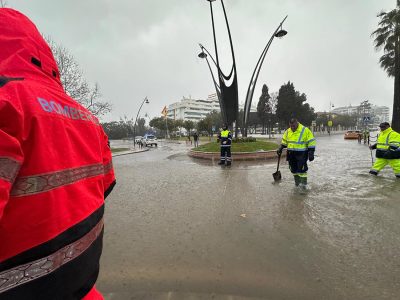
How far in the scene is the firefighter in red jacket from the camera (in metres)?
0.92

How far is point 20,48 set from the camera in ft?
3.58

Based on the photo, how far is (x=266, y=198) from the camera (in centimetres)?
560

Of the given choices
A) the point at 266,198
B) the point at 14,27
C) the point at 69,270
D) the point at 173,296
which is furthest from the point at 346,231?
the point at 14,27

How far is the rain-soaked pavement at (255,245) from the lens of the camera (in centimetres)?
248

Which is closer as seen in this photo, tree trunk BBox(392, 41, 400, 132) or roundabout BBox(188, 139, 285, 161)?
roundabout BBox(188, 139, 285, 161)

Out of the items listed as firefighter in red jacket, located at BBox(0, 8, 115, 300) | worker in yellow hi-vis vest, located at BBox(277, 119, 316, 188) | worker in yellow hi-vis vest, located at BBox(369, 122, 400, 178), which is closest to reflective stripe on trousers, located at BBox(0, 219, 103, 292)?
firefighter in red jacket, located at BBox(0, 8, 115, 300)

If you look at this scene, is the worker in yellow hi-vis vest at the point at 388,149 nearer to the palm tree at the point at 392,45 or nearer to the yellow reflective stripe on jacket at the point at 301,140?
the yellow reflective stripe on jacket at the point at 301,140

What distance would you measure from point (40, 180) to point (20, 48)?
0.59 metres

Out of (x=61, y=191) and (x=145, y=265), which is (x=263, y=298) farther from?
(x=61, y=191)

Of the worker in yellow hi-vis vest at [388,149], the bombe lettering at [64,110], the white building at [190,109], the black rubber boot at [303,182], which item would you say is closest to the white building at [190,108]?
the white building at [190,109]

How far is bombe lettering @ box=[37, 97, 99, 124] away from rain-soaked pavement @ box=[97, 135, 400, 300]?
1.90m

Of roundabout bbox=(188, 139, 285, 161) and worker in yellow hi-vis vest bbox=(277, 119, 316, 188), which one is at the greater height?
worker in yellow hi-vis vest bbox=(277, 119, 316, 188)

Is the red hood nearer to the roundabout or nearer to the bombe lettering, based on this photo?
the bombe lettering

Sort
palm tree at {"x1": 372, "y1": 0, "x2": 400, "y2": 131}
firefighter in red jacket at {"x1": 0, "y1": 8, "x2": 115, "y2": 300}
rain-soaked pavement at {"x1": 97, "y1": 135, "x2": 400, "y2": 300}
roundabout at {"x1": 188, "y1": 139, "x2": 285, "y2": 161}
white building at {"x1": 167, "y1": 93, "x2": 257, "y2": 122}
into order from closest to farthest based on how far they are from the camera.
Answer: firefighter in red jacket at {"x1": 0, "y1": 8, "x2": 115, "y2": 300} → rain-soaked pavement at {"x1": 97, "y1": 135, "x2": 400, "y2": 300} → roundabout at {"x1": 188, "y1": 139, "x2": 285, "y2": 161} → palm tree at {"x1": 372, "y1": 0, "x2": 400, "y2": 131} → white building at {"x1": 167, "y1": 93, "x2": 257, "y2": 122}
